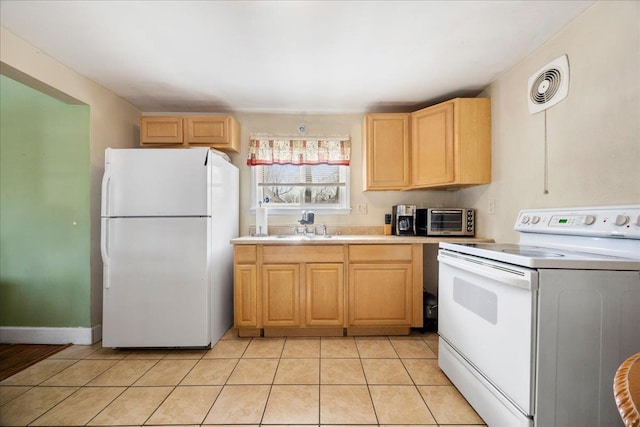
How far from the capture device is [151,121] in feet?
9.08

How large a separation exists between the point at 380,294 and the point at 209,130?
2320 millimetres

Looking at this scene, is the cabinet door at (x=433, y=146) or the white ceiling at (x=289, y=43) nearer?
the white ceiling at (x=289, y=43)

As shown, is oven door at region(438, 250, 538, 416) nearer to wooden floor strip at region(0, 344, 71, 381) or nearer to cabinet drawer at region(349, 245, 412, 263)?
cabinet drawer at region(349, 245, 412, 263)

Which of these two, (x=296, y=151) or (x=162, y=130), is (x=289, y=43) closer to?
(x=296, y=151)

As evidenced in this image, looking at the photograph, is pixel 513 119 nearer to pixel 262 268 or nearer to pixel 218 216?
pixel 262 268

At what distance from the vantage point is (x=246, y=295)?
8.09 feet

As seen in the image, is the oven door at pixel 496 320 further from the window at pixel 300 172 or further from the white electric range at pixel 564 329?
the window at pixel 300 172

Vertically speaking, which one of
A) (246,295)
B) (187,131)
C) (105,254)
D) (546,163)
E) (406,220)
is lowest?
(246,295)

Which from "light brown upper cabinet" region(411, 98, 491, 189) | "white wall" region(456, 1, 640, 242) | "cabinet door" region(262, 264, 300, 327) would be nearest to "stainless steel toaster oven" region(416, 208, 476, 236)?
"light brown upper cabinet" region(411, 98, 491, 189)

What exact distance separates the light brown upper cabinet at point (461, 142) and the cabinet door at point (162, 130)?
2520 mm

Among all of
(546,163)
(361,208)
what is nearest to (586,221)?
(546,163)

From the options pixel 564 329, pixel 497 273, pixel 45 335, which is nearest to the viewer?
pixel 564 329

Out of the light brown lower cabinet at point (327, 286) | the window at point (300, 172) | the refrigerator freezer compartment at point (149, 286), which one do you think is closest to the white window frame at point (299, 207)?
the window at point (300, 172)

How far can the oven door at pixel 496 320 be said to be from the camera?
116 cm
